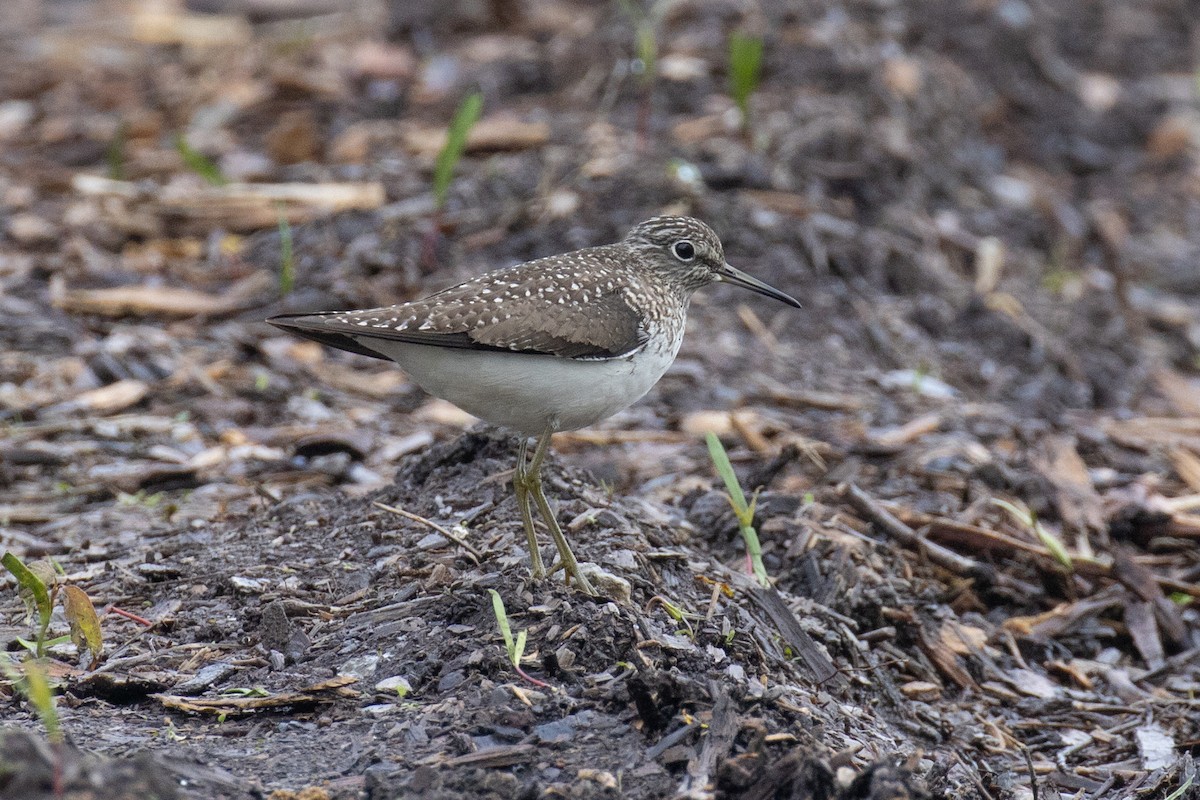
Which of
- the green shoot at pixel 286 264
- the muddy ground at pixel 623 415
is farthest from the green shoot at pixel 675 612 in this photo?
the green shoot at pixel 286 264

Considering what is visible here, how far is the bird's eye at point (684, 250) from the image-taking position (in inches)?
242

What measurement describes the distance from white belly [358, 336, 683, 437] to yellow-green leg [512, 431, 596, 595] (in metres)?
0.12

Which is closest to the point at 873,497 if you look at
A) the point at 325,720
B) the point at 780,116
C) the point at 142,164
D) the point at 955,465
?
the point at 955,465

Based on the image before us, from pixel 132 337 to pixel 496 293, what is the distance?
3.39 metres

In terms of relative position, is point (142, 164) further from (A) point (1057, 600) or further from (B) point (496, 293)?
(A) point (1057, 600)

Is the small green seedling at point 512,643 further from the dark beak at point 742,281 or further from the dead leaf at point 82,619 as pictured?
the dark beak at point 742,281

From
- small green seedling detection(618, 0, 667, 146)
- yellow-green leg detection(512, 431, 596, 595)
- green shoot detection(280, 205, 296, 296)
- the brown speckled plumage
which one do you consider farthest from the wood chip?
yellow-green leg detection(512, 431, 596, 595)

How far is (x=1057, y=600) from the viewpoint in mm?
6457

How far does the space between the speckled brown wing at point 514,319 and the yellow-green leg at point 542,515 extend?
0.39 meters

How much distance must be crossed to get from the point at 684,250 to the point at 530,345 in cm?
130

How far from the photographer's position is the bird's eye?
6.14 m

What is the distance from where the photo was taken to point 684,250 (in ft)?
20.2

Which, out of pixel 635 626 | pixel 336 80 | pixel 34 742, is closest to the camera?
pixel 34 742

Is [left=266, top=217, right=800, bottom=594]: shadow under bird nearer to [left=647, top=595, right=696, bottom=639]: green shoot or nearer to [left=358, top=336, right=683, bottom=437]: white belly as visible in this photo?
[left=358, top=336, right=683, bottom=437]: white belly
